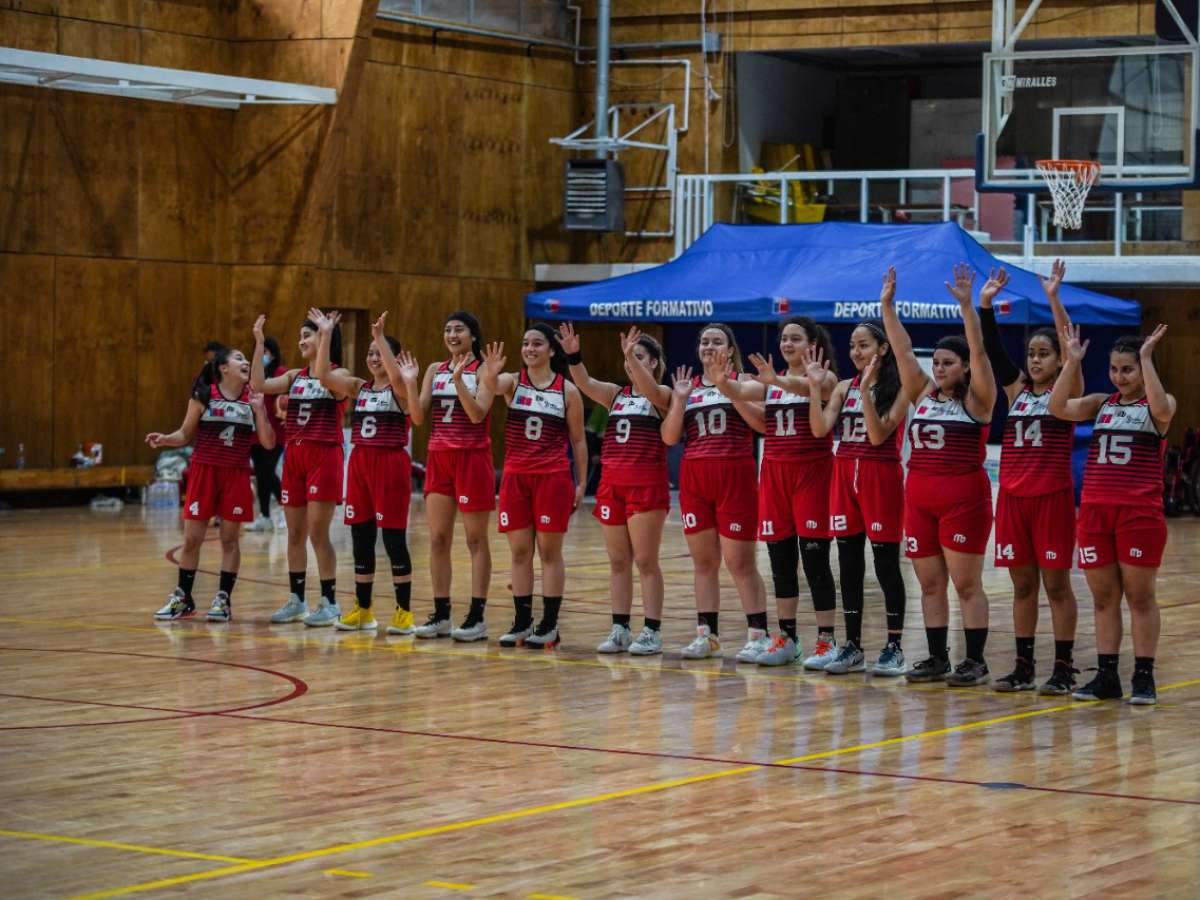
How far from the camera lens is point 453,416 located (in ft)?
36.7

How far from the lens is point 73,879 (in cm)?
570

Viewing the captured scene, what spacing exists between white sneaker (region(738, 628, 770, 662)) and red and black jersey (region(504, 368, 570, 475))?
144cm

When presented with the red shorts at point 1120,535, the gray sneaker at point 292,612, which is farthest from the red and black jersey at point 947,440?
the gray sneaker at point 292,612

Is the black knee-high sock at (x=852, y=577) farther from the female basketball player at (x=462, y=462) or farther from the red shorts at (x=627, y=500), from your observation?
the female basketball player at (x=462, y=462)

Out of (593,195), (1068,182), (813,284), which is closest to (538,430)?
(1068,182)

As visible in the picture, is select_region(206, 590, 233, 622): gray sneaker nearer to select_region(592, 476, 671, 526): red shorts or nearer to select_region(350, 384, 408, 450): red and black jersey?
select_region(350, 384, 408, 450): red and black jersey

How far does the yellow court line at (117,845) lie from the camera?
19.6ft

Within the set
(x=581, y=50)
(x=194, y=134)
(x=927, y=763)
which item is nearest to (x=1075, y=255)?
(x=581, y=50)

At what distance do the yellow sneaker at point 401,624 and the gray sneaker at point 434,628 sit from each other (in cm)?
5

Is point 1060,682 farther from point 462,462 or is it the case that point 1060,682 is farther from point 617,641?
point 462,462

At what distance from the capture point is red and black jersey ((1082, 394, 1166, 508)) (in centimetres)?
896

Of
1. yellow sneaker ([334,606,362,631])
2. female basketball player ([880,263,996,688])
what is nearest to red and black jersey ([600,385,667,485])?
female basketball player ([880,263,996,688])

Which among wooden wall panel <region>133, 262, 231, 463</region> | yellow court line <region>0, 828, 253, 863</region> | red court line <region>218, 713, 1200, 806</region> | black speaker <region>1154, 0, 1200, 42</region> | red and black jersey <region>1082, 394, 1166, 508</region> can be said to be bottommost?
red court line <region>218, 713, 1200, 806</region>

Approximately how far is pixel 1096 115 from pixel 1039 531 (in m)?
10.2
